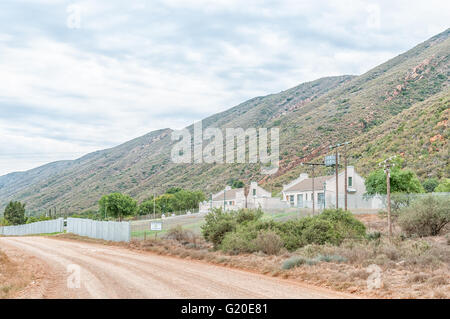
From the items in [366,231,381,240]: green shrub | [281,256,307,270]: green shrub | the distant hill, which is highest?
the distant hill

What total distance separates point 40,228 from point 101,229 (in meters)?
27.2

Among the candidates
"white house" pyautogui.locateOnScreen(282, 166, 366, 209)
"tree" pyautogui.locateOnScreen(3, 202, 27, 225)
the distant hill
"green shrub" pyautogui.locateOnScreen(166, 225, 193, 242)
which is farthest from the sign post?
"tree" pyautogui.locateOnScreen(3, 202, 27, 225)

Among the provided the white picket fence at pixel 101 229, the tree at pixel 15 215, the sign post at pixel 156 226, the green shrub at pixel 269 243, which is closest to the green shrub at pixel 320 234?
the green shrub at pixel 269 243

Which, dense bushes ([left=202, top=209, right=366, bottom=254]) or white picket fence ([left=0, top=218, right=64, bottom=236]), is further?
white picket fence ([left=0, top=218, right=64, bottom=236])

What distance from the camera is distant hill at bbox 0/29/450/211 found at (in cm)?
6366

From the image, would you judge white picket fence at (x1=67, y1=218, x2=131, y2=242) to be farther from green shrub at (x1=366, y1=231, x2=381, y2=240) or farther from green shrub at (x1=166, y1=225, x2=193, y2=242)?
green shrub at (x1=366, y1=231, x2=381, y2=240)

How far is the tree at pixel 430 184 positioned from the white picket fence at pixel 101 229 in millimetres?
34950

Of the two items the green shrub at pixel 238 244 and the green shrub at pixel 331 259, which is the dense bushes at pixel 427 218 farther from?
the green shrub at pixel 331 259

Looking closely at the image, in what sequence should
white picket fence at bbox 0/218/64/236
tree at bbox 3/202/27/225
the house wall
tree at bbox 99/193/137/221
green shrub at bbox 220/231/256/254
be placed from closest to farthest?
green shrub at bbox 220/231/256/254 → the house wall → white picket fence at bbox 0/218/64/236 → tree at bbox 99/193/137/221 → tree at bbox 3/202/27/225

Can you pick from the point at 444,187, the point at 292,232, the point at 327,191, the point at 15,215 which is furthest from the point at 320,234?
the point at 15,215

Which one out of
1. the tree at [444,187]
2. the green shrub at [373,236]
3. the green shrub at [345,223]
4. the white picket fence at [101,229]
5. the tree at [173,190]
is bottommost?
the white picket fence at [101,229]

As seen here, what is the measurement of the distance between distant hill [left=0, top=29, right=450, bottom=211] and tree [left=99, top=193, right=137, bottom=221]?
7650 millimetres

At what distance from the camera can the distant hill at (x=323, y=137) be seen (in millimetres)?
63656
